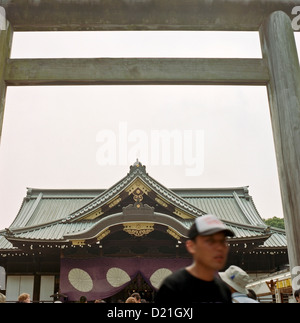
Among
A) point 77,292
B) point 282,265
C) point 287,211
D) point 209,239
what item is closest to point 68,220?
point 77,292

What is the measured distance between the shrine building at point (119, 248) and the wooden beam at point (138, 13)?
737cm

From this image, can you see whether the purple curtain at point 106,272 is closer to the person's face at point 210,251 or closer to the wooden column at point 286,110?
the wooden column at point 286,110

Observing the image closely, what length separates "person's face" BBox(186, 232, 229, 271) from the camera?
1.32 metres

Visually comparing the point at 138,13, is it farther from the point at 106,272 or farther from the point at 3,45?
the point at 106,272

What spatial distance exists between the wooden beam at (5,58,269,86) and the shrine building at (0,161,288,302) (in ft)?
23.5

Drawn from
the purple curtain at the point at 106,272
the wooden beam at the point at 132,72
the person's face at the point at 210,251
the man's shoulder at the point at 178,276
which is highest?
the wooden beam at the point at 132,72

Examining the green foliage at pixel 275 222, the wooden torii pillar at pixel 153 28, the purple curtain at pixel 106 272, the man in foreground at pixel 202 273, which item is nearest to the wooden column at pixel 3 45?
the wooden torii pillar at pixel 153 28

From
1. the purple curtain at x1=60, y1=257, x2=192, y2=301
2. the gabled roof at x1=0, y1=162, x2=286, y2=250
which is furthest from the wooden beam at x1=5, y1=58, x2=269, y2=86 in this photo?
the purple curtain at x1=60, y1=257, x2=192, y2=301

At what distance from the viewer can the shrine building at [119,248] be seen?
33.3 feet

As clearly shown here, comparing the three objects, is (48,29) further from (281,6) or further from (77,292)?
(77,292)

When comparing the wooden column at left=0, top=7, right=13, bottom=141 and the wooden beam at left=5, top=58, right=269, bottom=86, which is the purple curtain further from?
the wooden column at left=0, top=7, right=13, bottom=141

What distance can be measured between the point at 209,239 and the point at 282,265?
11.4 meters

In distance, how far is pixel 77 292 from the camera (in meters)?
10.8

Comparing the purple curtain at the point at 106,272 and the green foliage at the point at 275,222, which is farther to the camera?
the green foliage at the point at 275,222
